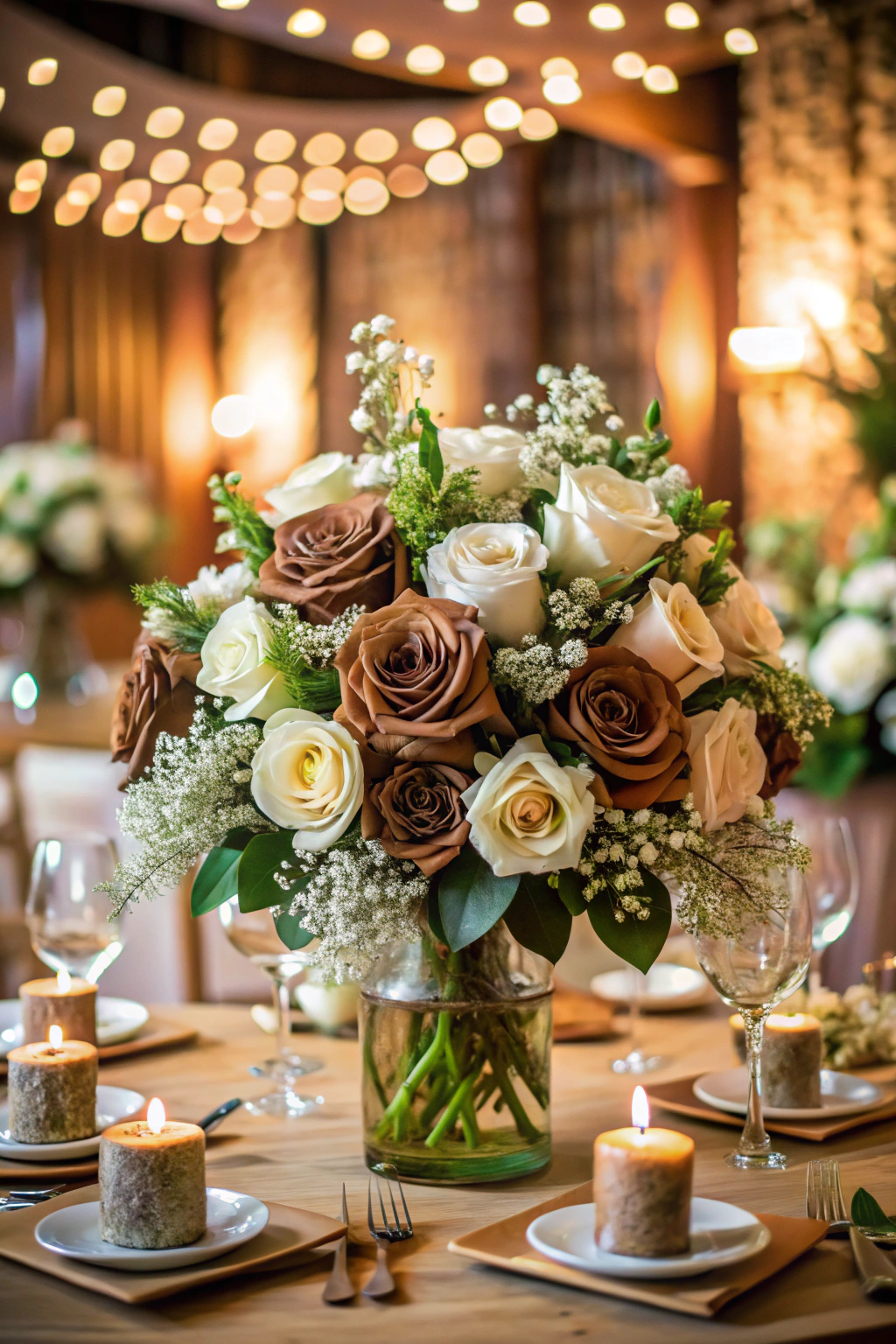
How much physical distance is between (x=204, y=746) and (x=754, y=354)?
4.52 metres

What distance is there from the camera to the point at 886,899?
102 inches

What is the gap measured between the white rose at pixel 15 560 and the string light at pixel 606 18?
3033 mm

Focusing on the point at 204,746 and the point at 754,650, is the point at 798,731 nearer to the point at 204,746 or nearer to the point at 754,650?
the point at 754,650

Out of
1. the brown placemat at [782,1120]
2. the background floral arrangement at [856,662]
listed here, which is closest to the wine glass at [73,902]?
the brown placemat at [782,1120]

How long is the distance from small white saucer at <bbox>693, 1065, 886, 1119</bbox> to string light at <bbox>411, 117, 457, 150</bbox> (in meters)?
1.34

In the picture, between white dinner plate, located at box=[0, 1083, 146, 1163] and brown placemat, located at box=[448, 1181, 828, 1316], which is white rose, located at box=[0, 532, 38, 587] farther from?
brown placemat, located at box=[448, 1181, 828, 1316]

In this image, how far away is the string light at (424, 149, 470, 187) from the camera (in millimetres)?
1959

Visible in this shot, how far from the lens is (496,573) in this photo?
0.97 meters

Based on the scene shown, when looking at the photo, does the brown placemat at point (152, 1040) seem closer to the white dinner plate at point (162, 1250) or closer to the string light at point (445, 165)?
the white dinner plate at point (162, 1250)

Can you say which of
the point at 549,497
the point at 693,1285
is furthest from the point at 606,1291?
the point at 549,497

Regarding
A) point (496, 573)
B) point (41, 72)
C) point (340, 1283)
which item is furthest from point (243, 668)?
point (41, 72)

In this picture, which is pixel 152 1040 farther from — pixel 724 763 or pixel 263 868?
pixel 724 763

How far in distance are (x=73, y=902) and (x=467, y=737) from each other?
0.53 metres

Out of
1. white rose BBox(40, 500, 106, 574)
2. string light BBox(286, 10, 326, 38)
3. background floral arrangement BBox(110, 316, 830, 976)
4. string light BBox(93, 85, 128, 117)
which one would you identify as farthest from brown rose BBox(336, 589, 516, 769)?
white rose BBox(40, 500, 106, 574)
